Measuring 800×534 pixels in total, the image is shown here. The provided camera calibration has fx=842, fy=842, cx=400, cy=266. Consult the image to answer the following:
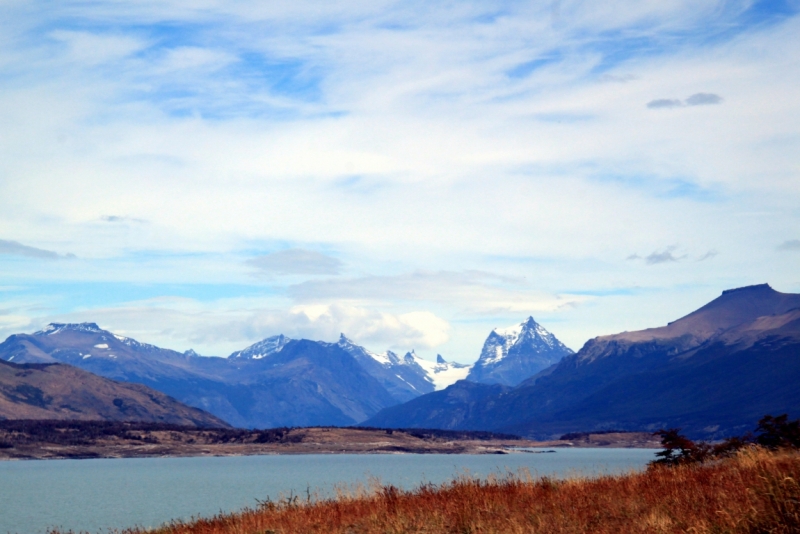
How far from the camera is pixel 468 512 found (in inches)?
823

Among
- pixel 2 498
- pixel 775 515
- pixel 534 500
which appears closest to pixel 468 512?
pixel 534 500

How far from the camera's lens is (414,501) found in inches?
918

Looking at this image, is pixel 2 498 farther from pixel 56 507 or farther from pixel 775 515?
pixel 775 515

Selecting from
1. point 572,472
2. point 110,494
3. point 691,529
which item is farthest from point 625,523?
point 110,494

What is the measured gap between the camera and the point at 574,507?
68.2ft

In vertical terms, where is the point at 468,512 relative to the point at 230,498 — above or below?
above

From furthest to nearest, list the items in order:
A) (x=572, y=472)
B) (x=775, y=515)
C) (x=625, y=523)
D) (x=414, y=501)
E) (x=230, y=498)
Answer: (x=230, y=498)
(x=572, y=472)
(x=414, y=501)
(x=625, y=523)
(x=775, y=515)

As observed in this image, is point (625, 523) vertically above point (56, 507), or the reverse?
point (625, 523)

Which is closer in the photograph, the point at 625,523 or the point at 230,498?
the point at 625,523

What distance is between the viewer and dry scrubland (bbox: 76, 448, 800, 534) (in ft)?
57.2

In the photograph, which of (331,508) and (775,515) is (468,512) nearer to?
(331,508)

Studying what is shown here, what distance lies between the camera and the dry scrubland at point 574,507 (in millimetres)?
17422

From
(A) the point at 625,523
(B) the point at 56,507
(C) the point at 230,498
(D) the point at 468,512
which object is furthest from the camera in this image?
(C) the point at 230,498

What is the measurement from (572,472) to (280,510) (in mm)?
9542
